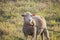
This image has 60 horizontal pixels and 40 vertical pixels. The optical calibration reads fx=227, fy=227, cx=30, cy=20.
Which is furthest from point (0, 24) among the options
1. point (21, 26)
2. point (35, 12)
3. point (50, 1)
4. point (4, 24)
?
point (50, 1)

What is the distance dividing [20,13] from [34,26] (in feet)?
1.03

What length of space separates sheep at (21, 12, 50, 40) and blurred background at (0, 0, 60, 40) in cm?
8

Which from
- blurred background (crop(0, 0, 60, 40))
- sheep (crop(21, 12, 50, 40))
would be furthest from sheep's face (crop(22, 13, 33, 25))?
blurred background (crop(0, 0, 60, 40))

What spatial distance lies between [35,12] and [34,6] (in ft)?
0.31

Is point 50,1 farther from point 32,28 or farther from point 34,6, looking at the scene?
point 32,28

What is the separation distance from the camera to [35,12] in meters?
3.23

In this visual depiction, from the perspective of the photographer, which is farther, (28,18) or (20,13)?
(20,13)

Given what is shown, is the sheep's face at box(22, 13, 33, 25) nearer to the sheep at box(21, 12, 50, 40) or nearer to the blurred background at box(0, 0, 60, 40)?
the sheep at box(21, 12, 50, 40)

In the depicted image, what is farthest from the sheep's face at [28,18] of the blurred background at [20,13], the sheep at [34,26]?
the blurred background at [20,13]

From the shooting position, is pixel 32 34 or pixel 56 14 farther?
pixel 56 14

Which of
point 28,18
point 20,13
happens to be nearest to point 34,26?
point 28,18

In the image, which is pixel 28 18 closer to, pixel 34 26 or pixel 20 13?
pixel 34 26

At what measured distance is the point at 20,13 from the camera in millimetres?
3219

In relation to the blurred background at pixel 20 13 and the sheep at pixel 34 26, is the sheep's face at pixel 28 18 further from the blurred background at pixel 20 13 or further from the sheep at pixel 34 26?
the blurred background at pixel 20 13
